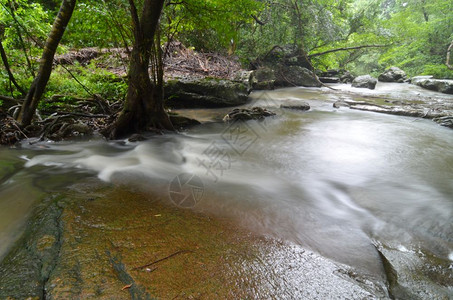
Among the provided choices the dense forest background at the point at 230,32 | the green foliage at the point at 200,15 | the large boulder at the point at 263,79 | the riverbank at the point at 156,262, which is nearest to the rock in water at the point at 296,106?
the dense forest background at the point at 230,32

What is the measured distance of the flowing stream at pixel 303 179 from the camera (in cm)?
237

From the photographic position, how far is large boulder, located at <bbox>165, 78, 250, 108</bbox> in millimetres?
8516

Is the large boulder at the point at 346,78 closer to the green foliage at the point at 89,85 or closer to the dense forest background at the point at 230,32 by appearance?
the dense forest background at the point at 230,32

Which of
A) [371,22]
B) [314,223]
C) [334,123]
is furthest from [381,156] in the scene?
[371,22]

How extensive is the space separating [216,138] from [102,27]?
11.2 ft

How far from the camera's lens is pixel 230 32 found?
19.7 feet

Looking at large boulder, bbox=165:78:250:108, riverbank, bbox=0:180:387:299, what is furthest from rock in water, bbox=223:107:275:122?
riverbank, bbox=0:180:387:299

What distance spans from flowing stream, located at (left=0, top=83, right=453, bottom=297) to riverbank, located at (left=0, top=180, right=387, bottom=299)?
0.83 ft

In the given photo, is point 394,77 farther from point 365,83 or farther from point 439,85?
point 365,83

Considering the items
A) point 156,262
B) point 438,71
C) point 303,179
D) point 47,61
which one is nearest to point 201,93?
point 47,61

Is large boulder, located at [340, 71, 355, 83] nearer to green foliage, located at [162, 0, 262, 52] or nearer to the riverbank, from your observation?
green foliage, located at [162, 0, 262, 52]

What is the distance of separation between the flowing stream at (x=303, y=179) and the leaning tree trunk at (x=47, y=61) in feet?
2.23

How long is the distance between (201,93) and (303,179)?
5925 millimetres

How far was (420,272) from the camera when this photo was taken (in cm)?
195
